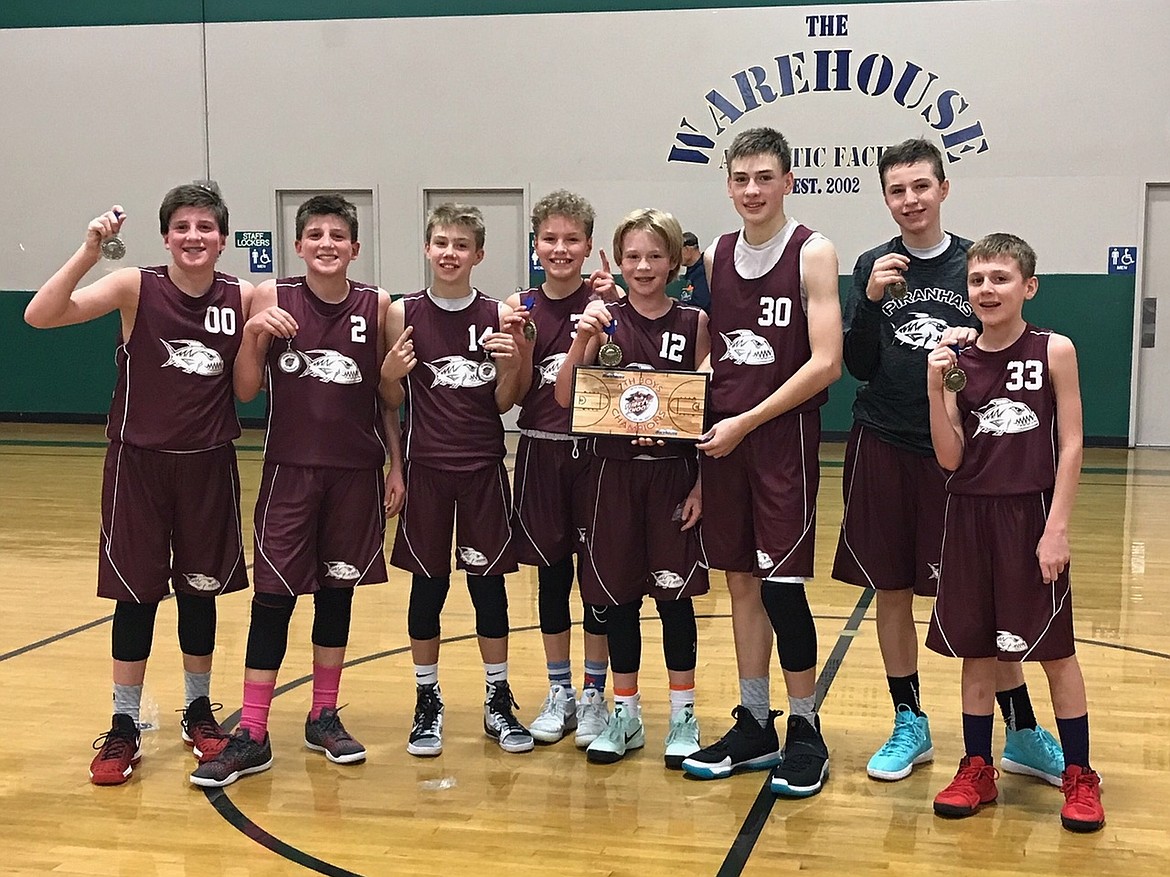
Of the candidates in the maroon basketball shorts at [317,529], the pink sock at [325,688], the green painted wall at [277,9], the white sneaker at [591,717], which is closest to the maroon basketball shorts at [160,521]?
the maroon basketball shorts at [317,529]

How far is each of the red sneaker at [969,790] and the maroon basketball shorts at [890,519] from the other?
502 millimetres

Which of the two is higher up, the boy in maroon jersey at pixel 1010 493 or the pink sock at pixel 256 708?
the boy in maroon jersey at pixel 1010 493

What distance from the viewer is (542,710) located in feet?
13.6

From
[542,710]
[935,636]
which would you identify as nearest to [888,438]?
[935,636]

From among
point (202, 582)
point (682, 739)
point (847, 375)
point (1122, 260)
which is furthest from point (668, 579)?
point (1122, 260)

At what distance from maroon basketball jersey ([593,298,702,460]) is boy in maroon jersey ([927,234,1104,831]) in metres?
0.75

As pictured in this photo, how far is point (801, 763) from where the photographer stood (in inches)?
139

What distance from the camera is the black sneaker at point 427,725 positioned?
382cm

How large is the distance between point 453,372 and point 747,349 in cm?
94

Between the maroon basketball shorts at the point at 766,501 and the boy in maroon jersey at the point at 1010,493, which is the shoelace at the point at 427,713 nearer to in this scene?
the maroon basketball shorts at the point at 766,501

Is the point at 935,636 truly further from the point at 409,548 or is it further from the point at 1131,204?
the point at 1131,204

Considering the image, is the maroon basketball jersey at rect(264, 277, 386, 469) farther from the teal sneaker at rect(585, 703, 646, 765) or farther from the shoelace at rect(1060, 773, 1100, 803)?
the shoelace at rect(1060, 773, 1100, 803)

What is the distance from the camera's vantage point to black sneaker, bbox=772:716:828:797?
3475 millimetres

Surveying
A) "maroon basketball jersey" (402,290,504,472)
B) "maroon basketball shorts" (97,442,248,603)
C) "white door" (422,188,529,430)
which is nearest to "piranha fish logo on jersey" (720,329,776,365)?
"maroon basketball jersey" (402,290,504,472)
